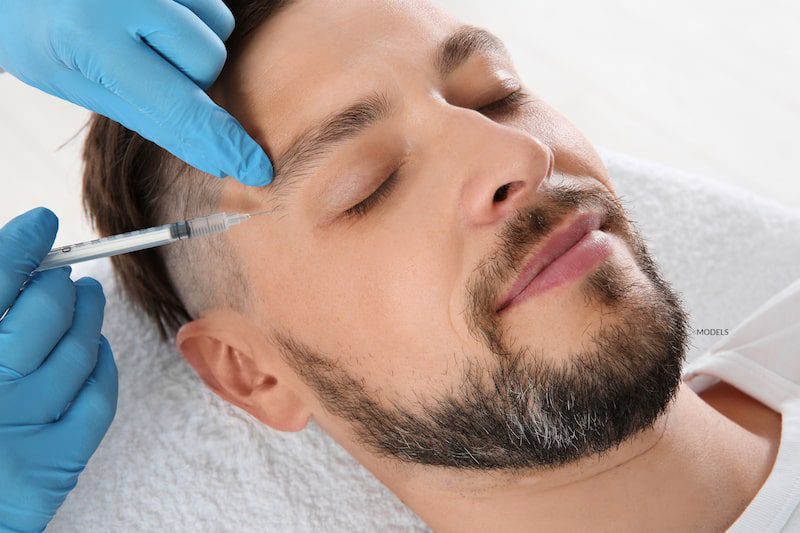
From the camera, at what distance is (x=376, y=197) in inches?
45.9

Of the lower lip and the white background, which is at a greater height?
the lower lip

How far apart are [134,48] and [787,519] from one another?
121cm

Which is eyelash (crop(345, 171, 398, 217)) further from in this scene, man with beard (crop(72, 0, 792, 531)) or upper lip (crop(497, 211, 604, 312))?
upper lip (crop(497, 211, 604, 312))

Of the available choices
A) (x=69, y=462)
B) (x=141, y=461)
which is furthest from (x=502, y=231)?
(x=141, y=461)

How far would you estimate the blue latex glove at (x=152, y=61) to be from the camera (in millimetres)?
1182

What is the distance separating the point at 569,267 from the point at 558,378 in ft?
0.50

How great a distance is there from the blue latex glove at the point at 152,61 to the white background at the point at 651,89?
0.98 metres

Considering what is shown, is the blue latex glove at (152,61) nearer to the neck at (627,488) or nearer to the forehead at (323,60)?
the forehead at (323,60)

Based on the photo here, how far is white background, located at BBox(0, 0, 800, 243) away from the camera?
87.8 inches

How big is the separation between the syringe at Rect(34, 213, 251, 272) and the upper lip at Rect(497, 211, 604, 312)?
417 mm

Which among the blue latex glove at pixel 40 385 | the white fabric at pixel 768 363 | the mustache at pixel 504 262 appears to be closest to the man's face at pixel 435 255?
the mustache at pixel 504 262

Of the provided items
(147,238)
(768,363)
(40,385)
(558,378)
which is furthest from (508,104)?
(40,385)

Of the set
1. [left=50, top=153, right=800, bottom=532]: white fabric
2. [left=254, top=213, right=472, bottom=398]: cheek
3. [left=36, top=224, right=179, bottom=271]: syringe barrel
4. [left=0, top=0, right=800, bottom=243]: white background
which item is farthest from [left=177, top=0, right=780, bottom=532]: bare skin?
[left=0, top=0, right=800, bottom=243]: white background

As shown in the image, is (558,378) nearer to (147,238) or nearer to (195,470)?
(147,238)
